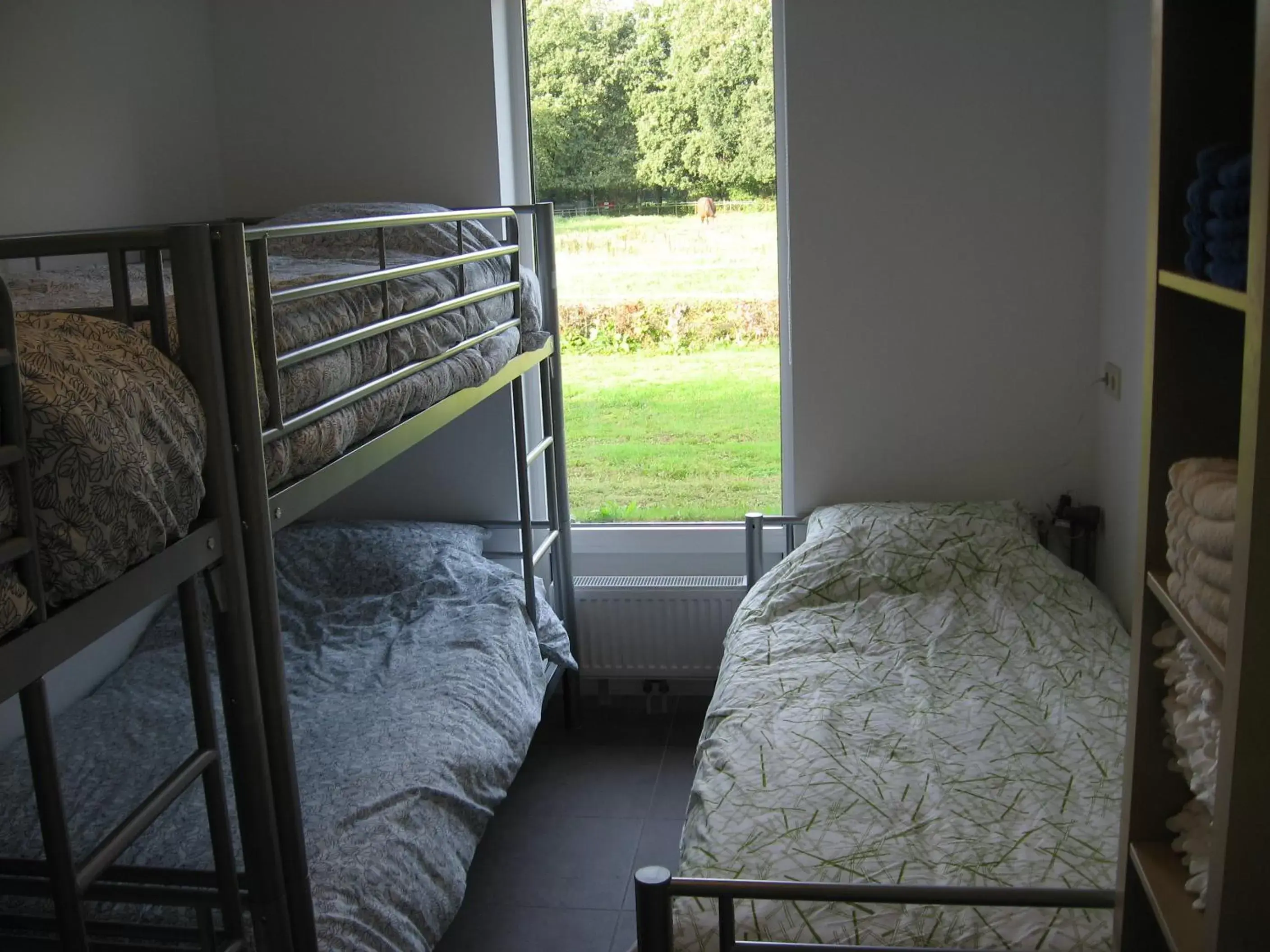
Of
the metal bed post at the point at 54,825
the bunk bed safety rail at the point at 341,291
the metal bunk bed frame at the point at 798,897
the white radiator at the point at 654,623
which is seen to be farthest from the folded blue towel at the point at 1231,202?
the white radiator at the point at 654,623

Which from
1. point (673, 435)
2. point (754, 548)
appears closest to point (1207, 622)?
point (754, 548)

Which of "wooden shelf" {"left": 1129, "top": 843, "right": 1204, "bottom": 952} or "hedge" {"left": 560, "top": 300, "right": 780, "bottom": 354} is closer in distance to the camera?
"wooden shelf" {"left": 1129, "top": 843, "right": 1204, "bottom": 952}

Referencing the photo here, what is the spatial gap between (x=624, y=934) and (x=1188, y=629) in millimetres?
1909

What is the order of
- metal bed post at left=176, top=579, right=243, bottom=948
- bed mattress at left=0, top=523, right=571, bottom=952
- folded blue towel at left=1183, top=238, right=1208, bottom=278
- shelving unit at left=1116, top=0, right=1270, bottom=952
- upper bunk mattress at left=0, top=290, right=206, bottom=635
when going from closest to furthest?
shelving unit at left=1116, top=0, right=1270, bottom=952 → folded blue towel at left=1183, top=238, right=1208, bottom=278 → upper bunk mattress at left=0, top=290, right=206, bottom=635 → metal bed post at left=176, top=579, right=243, bottom=948 → bed mattress at left=0, top=523, right=571, bottom=952

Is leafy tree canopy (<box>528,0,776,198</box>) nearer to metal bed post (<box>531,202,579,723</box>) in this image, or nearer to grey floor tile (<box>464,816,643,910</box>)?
metal bed post (<box>531,202,579,723</box>)

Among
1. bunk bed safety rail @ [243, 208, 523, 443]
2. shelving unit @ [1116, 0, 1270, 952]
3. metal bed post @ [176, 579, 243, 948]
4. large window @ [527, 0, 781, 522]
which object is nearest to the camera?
shelving unit @ [1116, 0, 1270, 952]

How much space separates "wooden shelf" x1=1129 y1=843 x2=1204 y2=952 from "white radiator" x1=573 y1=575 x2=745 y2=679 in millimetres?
2456

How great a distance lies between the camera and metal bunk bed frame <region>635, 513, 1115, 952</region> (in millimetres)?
1557

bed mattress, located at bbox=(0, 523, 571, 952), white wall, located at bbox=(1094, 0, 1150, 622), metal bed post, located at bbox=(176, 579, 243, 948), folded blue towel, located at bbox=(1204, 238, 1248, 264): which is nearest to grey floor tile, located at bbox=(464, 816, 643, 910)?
bed mattress, located at bbox=(0, 523, 571, 952)

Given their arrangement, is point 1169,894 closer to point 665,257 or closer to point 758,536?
point 758,536

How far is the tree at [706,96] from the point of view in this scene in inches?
148

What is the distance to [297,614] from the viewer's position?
11.1ft

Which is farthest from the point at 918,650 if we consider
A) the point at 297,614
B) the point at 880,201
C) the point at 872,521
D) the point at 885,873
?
the point at 297,614

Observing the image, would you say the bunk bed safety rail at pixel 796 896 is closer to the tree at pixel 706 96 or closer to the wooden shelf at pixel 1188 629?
the wooden shelf at pixel 1188 629
